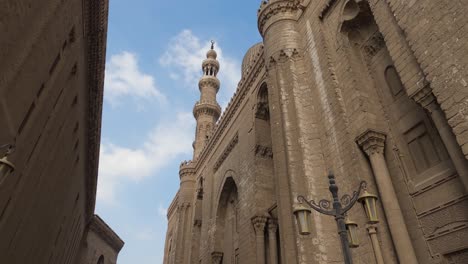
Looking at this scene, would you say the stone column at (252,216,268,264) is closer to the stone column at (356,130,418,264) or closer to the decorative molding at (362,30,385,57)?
the stone column at (356,130,418,264)

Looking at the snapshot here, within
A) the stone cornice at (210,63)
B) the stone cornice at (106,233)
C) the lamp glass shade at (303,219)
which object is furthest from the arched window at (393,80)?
the stone cornice at (210,63)

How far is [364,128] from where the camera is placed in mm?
7492

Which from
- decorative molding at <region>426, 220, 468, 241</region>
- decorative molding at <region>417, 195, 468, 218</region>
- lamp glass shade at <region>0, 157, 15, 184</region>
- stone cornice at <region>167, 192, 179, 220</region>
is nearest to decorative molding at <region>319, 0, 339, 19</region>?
decorative molding at <region>417, 195, 468, 218</region>

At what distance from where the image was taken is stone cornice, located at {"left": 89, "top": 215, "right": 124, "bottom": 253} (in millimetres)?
22359

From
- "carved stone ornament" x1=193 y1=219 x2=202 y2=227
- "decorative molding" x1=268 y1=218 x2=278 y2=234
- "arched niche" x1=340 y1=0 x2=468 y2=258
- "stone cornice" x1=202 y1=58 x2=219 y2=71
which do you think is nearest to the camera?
"arched niche" x1=340 y1=0 x2=468 y2=258

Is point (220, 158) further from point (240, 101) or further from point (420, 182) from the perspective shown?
point (420, 182)

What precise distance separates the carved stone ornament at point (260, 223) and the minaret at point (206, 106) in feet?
47.0

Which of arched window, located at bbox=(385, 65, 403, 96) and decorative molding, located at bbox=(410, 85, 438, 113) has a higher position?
arched window, located at bbox=(385, 65, 403, 96)

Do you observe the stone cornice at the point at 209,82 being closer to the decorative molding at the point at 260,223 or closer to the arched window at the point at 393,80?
the decorative molding at the point at 260,223

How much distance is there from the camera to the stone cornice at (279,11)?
11.4 m

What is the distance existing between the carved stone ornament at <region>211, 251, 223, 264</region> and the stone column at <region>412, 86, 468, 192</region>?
1261 cm

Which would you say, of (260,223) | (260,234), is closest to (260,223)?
(260,223)

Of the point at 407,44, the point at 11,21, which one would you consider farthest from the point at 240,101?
the point at 11,21

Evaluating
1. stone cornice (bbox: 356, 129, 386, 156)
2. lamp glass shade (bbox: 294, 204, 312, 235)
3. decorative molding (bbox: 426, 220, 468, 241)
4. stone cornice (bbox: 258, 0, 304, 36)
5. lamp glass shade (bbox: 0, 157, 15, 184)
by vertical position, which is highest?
stone cornice (bbox: 258, 0, 304, 36)
